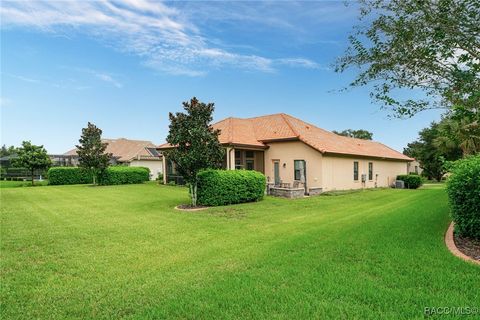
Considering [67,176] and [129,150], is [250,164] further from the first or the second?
[129,150]

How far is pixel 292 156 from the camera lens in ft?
76.2

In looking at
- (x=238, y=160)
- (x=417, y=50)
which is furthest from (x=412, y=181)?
(x=417, y=50)

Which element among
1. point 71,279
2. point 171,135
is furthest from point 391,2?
point 171,135

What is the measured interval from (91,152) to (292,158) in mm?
16731

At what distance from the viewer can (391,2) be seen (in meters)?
7.82

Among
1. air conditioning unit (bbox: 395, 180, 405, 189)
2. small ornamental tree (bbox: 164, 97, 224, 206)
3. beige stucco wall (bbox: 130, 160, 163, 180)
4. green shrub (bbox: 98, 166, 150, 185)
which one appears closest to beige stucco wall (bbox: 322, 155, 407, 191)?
air conditioning unit (bbox: 395, 180, 405, 189)

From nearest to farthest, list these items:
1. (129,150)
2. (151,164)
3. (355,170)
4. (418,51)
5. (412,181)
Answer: (418,51) < (355,170) < (412,181) < (151,164) < (129,150)

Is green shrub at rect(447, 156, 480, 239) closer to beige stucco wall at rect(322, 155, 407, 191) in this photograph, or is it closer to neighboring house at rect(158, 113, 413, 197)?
neighboring house at rect(158, 113, 413, 197)

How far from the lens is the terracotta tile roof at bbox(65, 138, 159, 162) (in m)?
40.4

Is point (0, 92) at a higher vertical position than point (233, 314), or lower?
higher

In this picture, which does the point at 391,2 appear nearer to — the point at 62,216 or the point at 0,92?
the point at 62,216

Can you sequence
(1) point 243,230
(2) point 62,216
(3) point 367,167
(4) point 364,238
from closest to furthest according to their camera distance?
(4) point 364,238
(1) point 243,230
(2) point 62,216
(3) point 367,167

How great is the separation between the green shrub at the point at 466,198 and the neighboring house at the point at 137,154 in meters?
32.5

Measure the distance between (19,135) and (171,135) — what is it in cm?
2346
